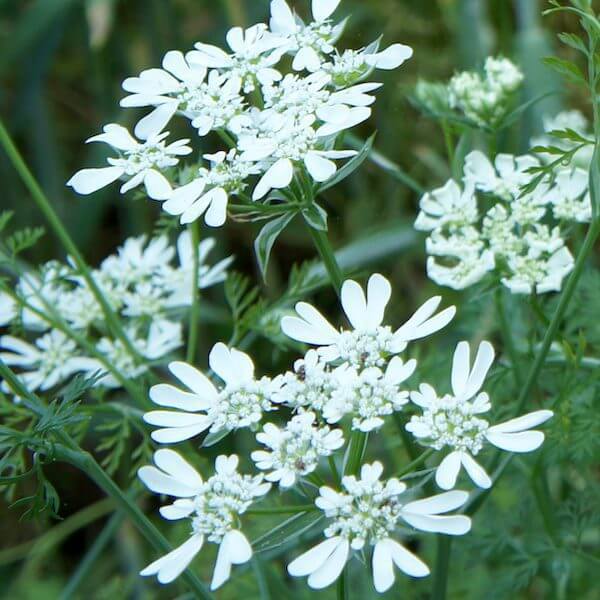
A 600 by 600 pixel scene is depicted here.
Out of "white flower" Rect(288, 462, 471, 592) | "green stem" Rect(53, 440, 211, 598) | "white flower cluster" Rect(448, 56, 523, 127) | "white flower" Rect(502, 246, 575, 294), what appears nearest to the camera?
"white flower" Rect(288, 462, 471, 592)

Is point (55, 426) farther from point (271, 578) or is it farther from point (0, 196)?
point (0, 196)

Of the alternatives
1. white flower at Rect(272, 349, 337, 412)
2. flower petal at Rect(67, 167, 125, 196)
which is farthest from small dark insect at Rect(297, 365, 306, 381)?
flower petal at Rect(67, 167, 125, 196)

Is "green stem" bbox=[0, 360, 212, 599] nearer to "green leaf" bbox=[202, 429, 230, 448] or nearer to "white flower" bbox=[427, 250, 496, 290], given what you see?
A: "green leaf" bbox=[202, 429, 230, 448]

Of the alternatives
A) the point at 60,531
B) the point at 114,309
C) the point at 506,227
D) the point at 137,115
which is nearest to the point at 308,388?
the point at 506,227

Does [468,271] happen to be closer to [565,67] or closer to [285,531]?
[565,67]

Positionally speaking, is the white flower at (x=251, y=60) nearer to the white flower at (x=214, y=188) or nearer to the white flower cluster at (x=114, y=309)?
the white flower at (x=214, y=188)

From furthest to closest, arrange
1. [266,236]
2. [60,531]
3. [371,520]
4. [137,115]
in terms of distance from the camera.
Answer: [137,115] < [60,531] < [266,236] < [371,520]

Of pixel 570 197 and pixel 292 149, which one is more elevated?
pixel 292 149

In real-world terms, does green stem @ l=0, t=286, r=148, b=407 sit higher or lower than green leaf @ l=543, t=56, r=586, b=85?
lower
